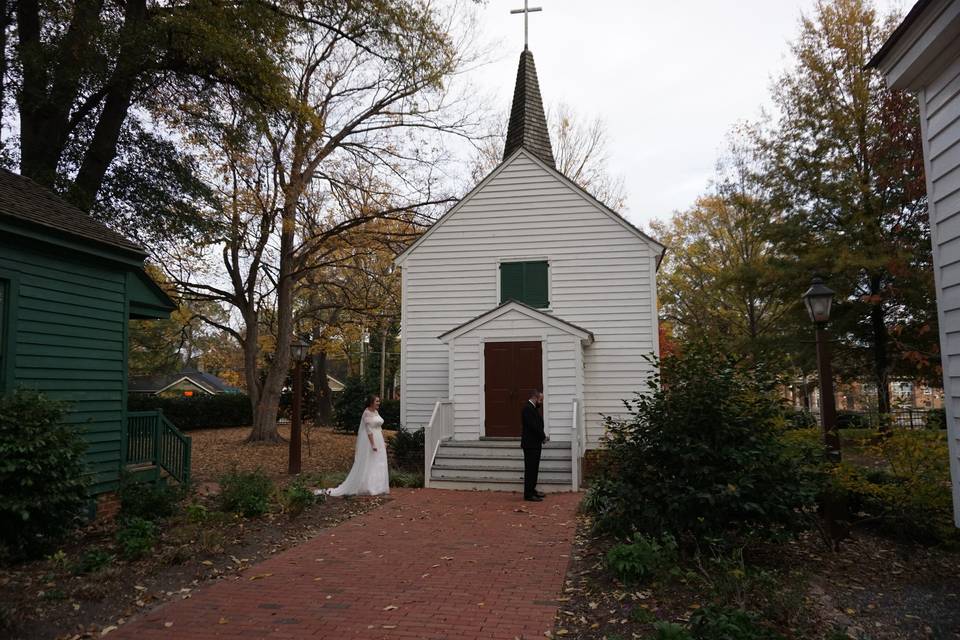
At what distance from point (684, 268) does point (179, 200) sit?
23.6m

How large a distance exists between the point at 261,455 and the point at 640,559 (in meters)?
15.1

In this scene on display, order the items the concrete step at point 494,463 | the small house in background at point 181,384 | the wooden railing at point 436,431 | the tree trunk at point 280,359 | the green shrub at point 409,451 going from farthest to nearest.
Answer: the small house in background at point 181,384
the tree trunk at point 280,359
the green shrub at point 409,451
the wooden railing at point 436,431
the concrete step at point 494,463

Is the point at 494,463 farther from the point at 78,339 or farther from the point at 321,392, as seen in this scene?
the point at 321,392

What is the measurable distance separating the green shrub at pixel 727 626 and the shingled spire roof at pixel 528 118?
14362mm

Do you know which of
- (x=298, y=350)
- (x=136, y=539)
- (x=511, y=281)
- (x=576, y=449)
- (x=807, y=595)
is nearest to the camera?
(x=807, y=595)

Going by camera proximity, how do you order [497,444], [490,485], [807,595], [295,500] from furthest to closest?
1. [497,444]
2. [490,485]
3. [295,500]
4. [807,595]

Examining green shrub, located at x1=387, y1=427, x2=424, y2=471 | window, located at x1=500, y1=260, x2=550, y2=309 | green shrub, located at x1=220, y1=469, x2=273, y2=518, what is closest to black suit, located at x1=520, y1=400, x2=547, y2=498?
green shrub, located at x1=387, y1=427, x2=424, y2=471

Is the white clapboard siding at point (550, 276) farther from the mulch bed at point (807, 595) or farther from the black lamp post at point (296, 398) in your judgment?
the mulch bed at point (807, 595)

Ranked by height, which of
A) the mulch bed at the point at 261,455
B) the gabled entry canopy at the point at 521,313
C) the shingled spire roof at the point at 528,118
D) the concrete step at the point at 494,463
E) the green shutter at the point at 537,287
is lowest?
the mulch bed at the point at 261,455

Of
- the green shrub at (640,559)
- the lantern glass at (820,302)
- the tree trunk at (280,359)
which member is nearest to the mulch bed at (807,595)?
the green shrub at (640,559)

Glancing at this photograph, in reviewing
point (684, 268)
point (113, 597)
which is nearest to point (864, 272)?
point (684, 268)

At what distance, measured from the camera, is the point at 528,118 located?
18.4m

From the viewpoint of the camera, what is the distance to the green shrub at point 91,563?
620 cm

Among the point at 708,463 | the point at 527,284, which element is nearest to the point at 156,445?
the point at 527,284
